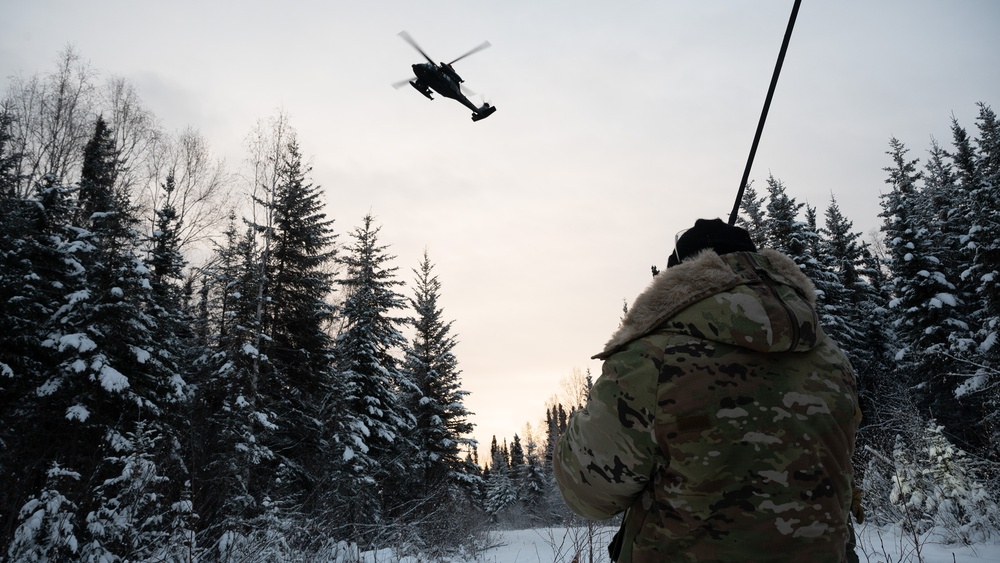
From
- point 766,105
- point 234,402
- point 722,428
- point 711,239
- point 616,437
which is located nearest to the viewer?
point 722,428

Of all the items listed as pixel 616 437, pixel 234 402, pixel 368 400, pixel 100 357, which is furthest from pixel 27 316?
pixel 616 437

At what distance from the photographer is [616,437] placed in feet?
5.30

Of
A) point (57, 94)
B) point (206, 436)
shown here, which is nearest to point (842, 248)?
point (206, 436)

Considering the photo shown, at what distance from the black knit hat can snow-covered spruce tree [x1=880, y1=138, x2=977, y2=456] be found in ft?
82.7

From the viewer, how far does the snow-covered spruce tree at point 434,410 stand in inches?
817

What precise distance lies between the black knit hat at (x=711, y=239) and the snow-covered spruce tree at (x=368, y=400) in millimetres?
15262

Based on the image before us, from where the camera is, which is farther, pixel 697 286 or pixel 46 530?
pixel 46 530

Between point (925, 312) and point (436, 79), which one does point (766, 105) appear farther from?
point (925, 312)

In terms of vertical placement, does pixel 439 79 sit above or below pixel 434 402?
above

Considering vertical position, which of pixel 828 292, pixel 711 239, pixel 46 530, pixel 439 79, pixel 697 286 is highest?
pixel 439 79

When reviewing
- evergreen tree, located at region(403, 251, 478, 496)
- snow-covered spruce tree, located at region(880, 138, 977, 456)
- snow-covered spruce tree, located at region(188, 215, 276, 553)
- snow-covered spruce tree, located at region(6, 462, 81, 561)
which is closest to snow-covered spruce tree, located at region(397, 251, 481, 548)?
evergreen tree, located at region(403, 251, 478, 496)

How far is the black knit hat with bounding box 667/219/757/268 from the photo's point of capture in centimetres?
198

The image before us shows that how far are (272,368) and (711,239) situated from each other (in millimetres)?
16288

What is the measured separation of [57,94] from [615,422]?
30027mm
